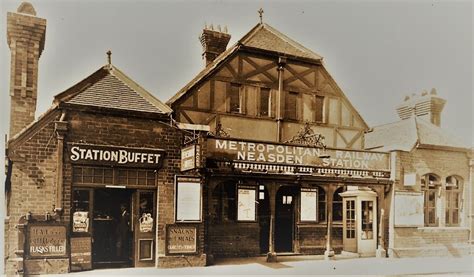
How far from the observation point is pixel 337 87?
1564cm

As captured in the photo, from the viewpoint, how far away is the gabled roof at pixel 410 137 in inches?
587

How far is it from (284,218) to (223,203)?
251cm

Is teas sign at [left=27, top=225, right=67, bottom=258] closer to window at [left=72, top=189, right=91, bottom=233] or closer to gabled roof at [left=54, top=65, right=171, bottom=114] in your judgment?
window at [left=72, top=189, right=91, bottom=233]

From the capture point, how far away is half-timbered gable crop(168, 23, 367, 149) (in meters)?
13.9

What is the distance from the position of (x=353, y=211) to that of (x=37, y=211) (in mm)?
9470

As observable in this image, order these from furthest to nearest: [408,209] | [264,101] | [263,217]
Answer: [264,101] → [263,217] → [408,209]

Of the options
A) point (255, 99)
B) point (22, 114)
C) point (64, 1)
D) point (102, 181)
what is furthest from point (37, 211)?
point (255, 99)

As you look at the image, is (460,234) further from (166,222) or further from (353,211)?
(166,222)

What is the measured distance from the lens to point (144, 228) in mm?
11039

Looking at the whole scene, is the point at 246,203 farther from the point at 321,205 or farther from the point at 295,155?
the point at 321,205

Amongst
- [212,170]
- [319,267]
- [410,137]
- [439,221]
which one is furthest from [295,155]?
[439,221]

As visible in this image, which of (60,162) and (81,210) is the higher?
(60,162)

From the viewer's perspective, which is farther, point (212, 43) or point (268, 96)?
point (212, 43)

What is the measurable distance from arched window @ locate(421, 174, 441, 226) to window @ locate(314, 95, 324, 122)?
3860 millimetres
